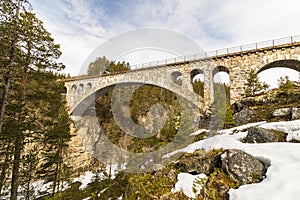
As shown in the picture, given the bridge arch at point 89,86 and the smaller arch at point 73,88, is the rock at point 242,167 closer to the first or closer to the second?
the bridge arch at point 89,86

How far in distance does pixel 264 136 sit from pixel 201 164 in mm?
2103

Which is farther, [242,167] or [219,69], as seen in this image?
[219,69]

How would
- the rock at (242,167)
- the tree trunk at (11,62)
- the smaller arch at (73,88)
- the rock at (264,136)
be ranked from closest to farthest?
the rock at (242,167), the rock at (264,136), the tree trunk at (11,62), the smaller arch at (73,88)

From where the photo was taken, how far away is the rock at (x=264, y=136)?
5770 millimetres

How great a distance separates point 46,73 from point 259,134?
1195cm

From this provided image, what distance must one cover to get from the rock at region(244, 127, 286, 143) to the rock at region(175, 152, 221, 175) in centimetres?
131

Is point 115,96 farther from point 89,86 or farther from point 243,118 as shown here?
point 243,118

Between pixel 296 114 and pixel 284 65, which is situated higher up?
pixel 284 65

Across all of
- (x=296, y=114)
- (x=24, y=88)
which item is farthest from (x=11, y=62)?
(x=296, y=114)

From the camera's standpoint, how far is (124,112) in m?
32.8

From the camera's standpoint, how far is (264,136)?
5.88 metres

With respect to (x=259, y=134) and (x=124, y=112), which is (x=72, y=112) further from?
(x=259, y=134)

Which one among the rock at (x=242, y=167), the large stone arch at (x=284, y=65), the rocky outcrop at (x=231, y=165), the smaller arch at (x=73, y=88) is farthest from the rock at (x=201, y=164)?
the smaller arch at (x=73, y=88)

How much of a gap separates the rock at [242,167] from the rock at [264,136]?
1.36 meters
